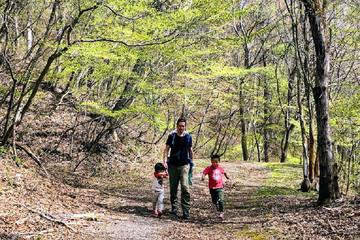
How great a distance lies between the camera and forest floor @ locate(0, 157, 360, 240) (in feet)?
23.1

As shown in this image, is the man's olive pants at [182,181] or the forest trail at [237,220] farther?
the man's olive pants at [182,181]

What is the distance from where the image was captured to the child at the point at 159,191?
8781 millimetres

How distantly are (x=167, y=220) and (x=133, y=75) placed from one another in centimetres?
666

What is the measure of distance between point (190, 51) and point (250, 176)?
7.09 meters

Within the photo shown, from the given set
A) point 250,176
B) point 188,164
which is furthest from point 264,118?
point 188,164

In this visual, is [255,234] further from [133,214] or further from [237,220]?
[133,214]

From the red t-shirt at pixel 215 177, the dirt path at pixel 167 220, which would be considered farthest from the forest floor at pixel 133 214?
the red t-shirt at pixel 215 177

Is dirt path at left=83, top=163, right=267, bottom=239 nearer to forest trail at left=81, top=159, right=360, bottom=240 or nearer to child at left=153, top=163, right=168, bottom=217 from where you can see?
forest trail at left=81, top=159, right=360, bottom=240

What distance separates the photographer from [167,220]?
852 cm

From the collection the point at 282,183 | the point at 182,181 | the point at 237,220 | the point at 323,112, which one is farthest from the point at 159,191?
the point at 282,183

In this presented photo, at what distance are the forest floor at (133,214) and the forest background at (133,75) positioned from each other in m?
1.04

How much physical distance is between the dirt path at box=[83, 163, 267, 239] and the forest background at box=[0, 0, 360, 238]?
2121 millimetres

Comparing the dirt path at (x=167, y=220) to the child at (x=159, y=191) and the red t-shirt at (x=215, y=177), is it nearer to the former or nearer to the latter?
the child at (x=159, y=191)

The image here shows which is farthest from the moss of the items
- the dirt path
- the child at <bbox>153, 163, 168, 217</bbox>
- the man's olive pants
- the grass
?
the grass
